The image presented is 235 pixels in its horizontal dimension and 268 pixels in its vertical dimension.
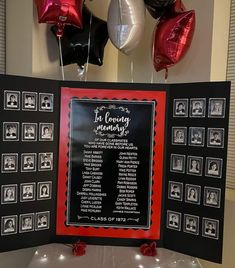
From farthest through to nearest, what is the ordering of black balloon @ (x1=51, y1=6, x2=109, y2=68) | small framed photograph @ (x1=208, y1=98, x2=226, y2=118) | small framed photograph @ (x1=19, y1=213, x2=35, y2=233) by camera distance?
black balloon @ (x1=51, y1=6, x2=109, y2=68)
small framed photograph @ (x1=19, y1=213, x2=35, y2=233)
small framed photograph @ (x1=208, y1=98, x2=226, y2=118)

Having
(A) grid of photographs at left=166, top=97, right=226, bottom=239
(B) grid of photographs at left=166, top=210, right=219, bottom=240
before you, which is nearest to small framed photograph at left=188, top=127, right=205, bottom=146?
→ (A) grid of photographs at left=166, top=97, right=226, bottom=239

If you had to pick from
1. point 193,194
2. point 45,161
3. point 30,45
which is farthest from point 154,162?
point 30,45

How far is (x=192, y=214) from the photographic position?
1293mm

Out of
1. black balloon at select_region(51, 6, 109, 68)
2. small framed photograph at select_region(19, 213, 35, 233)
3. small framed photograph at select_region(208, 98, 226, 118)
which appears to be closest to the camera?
small framed photograph at select_region(208, 98, 226, 118)

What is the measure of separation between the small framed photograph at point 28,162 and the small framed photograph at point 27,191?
0.07 m

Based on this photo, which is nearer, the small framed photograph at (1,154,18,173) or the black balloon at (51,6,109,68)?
the small framed photograph at (1,154,18,173)

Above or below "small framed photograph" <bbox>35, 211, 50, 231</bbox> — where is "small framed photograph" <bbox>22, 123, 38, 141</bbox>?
above

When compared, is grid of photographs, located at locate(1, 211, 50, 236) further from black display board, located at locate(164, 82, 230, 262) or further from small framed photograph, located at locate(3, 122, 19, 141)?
black display board, located at locate(164, 82, 230, 262)

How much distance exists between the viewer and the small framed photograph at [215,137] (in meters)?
1.22

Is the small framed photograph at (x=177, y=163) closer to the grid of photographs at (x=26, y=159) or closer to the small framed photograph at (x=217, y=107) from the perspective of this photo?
the small framed photograph at (x=217, y=107)

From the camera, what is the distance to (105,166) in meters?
1.34

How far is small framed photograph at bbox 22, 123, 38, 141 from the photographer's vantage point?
Result: 1.29m

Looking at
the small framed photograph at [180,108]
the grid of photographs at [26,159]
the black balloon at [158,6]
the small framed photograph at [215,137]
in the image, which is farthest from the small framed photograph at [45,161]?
the black balloon at [158,6]

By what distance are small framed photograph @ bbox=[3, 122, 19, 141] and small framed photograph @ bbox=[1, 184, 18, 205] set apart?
7.9 inches
